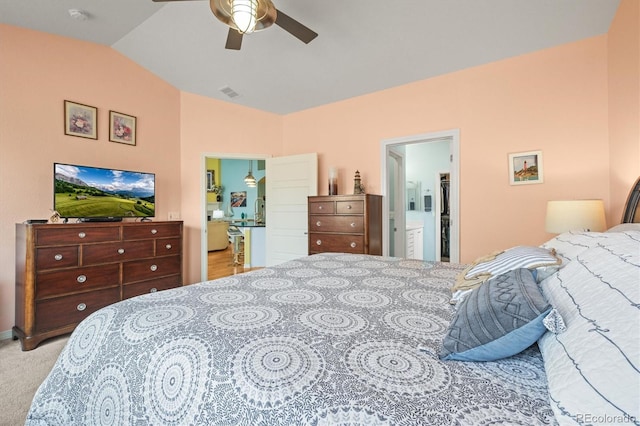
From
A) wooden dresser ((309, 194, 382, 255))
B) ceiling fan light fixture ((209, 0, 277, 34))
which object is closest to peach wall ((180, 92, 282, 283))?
wooden dresser ((309, 194, 382, 255))

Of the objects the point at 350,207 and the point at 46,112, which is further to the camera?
the point at 350,207

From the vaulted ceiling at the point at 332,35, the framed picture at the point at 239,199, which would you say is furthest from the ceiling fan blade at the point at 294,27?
the framed picture at the point at 239,199

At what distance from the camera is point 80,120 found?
9.59 feet

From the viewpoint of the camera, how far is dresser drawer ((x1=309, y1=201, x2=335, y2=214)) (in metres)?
3.49

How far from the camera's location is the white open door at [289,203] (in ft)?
13.3

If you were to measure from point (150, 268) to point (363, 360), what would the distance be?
305 cm

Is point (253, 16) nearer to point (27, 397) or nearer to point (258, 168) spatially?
point (27, 397)

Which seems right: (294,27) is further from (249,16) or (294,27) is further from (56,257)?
(56,257)

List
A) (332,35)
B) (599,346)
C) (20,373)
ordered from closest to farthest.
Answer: (599,346) → (20,373) → (332,35)

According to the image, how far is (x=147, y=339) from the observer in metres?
0.85

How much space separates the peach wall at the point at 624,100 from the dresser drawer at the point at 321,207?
2.55 metres

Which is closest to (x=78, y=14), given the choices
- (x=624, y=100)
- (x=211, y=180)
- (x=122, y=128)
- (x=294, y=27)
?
(x=122, y=128)

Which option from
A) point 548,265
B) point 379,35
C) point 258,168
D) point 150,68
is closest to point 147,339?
point 548,265

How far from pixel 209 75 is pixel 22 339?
3182 millimetres
